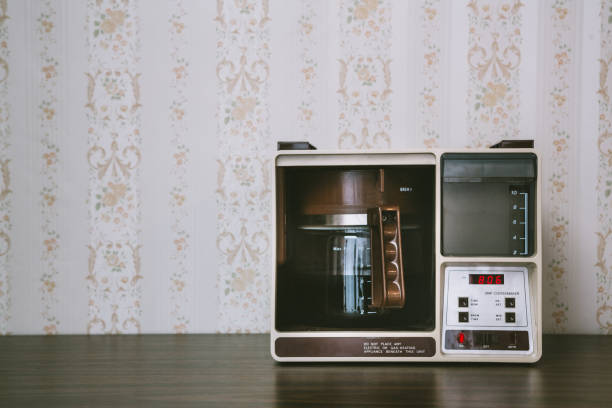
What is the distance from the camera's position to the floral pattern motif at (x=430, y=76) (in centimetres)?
116

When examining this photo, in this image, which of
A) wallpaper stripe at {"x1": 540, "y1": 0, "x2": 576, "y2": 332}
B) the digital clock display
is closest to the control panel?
the digital clock display

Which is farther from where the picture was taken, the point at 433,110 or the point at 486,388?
the point at 433,110

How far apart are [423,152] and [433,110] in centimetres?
37

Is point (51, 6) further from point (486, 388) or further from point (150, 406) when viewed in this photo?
point (486, 388)

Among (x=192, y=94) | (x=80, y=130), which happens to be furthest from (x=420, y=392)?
(x=80, y=130)

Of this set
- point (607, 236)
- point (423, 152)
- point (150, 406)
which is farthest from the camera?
point (607, 236)

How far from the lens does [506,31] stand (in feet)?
3.80

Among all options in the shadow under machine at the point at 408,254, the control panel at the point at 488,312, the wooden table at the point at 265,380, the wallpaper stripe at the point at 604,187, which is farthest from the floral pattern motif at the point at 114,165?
the wallpaper stripe at the point at 604,187

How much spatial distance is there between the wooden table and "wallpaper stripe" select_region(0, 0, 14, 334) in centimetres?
20

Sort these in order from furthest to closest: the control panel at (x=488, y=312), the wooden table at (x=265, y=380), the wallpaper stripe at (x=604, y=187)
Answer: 1. the wallpaper stripe at (x=604, y=187)
2. the control panel at (x=488, y=312)
3. the wooden table at (x=265, y=380)

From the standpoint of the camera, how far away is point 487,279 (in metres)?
0.85

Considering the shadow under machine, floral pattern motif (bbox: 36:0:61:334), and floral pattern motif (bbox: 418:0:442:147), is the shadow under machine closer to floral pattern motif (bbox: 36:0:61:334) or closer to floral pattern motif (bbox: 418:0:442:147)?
floral pattern motif (bbox: 418:0:442:147)

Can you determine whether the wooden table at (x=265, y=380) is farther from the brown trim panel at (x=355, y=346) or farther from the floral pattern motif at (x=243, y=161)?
the floral pattern motif at (x=243, y=161)

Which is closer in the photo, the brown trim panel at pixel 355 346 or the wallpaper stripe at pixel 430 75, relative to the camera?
the brown trim panel at pixel 355 346
